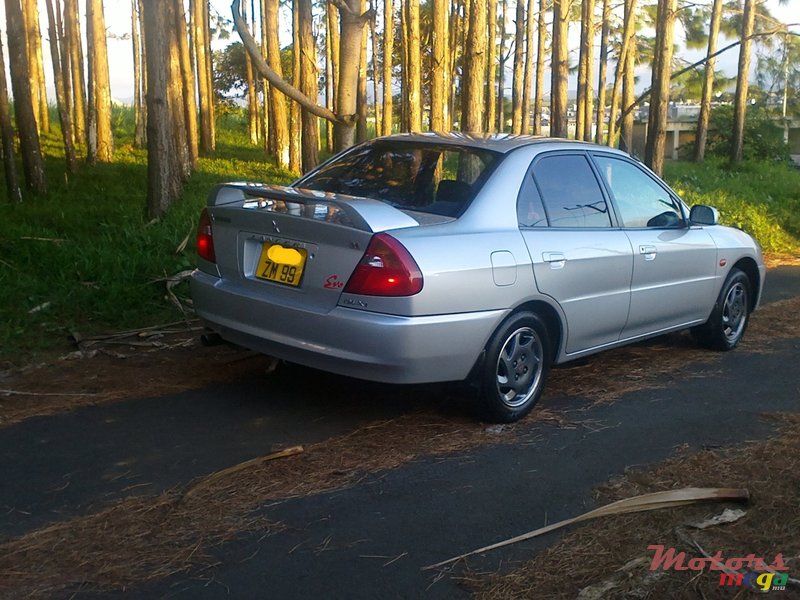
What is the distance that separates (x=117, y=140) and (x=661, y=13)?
1823 centimetres

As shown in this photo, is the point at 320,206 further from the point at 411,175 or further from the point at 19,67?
the point at 19,67

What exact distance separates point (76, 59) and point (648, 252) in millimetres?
18472

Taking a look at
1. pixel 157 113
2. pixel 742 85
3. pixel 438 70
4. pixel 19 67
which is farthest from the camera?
pixel 742 85

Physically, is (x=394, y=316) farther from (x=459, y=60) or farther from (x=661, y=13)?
(x=459, y=60)

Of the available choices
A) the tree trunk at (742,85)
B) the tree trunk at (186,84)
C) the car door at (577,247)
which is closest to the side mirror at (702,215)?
the car door at (577,247)

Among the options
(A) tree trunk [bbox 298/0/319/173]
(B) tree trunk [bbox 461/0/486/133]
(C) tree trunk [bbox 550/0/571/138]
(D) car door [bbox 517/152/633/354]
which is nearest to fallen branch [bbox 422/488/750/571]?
(D) car door [bbox 517/152/633/354]

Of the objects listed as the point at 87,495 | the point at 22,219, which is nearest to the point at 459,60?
the point at 22,219

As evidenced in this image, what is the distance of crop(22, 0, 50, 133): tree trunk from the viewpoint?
63.1 feet

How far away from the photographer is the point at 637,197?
20.6 ft

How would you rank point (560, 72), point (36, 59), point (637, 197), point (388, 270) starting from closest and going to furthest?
point (388, 270) < point (637, 197) < point (560, 72) < point (36, 59)

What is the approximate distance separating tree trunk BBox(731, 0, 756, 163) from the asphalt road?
75.7 feet

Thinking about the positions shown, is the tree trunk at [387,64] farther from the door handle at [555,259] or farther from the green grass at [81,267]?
the door handle at [555,259]

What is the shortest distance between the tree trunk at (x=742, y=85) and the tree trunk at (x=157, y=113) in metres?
21.2

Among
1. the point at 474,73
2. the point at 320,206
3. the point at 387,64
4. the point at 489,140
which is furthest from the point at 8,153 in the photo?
the point at 387,64
